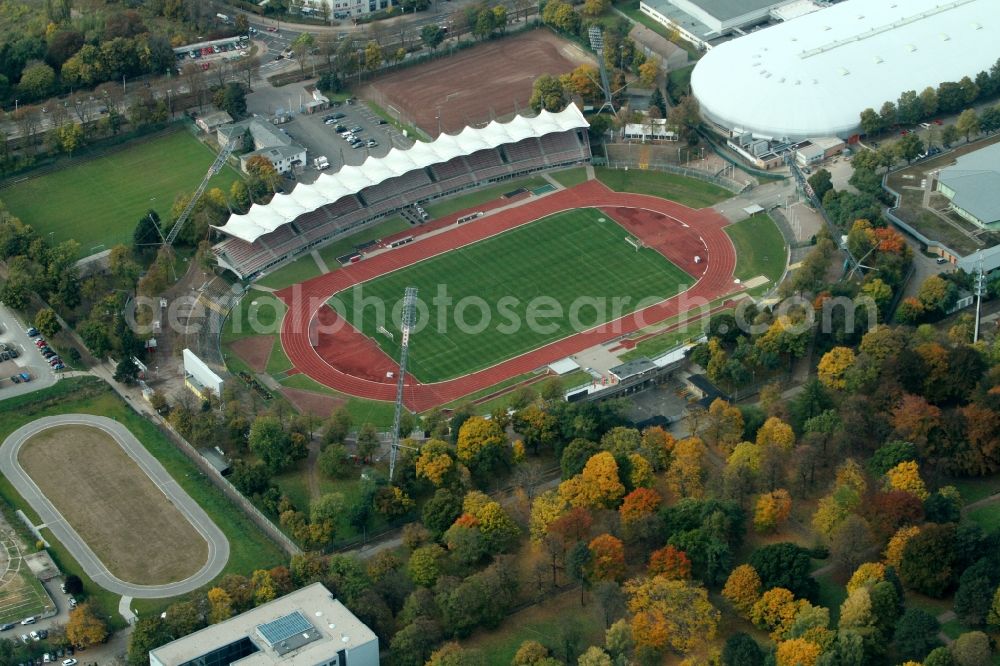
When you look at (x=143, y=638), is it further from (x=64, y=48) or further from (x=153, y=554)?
(x=64, y=48)

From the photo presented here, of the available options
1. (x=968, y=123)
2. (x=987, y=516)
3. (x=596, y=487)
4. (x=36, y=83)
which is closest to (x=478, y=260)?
(x=596, y=487)

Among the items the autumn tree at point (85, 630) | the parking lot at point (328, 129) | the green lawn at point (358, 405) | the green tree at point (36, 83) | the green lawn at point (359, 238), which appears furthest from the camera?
the green tree at point (36, 83)

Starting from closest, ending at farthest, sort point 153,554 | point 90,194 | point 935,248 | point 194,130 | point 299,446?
point 153,554 → point 299,446 → point 935,248 → point 90,194 → point 194,130

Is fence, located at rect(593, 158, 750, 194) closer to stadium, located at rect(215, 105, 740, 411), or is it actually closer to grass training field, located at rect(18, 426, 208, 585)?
stadium, located at rect(215, 105, 740, 411)

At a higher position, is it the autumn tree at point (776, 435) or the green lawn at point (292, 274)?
the green lawn at point (292, 274)

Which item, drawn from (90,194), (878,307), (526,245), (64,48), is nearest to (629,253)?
(526,245)

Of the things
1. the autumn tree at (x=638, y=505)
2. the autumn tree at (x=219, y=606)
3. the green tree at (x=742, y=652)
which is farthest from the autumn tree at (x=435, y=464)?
the green tree at (x=742, y=652)

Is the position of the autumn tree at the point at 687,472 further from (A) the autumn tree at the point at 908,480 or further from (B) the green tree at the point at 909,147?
(B) the green tree at the point at 909,147
